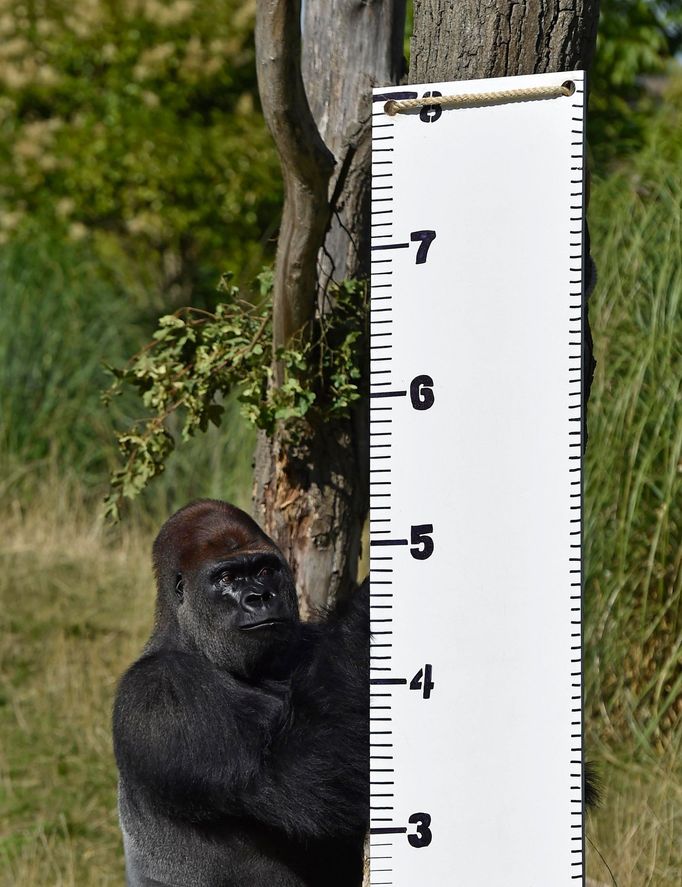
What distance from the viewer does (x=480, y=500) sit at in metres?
2.09

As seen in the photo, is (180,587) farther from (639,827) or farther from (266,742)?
(639,827)

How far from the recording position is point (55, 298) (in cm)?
923

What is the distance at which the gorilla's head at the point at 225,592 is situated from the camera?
112 inches

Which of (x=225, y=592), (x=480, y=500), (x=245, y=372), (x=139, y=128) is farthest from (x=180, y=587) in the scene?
(x=139, y=128)

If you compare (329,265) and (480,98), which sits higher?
(480,98)

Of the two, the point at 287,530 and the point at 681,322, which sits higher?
the point at 681,322

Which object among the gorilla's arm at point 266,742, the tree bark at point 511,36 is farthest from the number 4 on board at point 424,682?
the tree bark at point 511,36

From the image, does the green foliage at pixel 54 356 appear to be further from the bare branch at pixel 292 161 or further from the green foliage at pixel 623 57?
the bare branch at pixel 292 161

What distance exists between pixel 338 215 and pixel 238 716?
1408 millimetres

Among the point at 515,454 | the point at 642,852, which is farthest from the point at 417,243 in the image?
the point at 642,852

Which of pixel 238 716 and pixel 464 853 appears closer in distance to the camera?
pixel 464 853

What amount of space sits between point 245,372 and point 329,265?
383 mm

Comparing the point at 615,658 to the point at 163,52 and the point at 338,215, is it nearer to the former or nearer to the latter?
the point at 338,215

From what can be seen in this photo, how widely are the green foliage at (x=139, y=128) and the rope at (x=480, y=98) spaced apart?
7.91m
